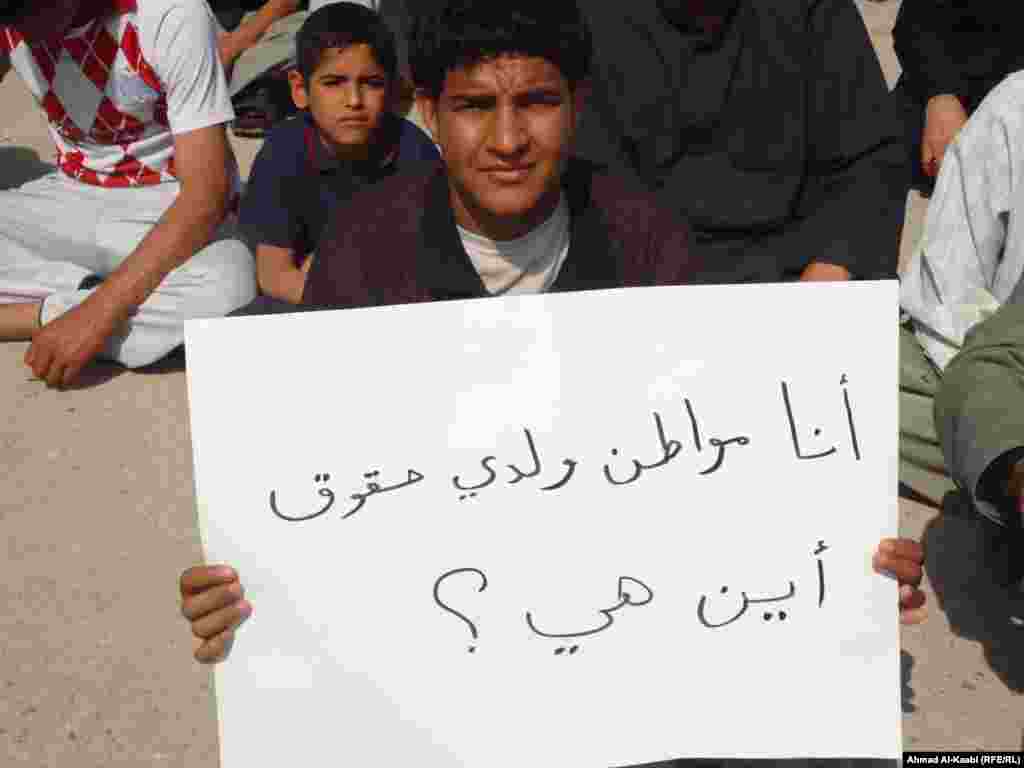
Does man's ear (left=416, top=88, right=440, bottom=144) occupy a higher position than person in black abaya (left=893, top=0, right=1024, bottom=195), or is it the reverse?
man's ear (left=416, top=88, right=440, bottom=144)

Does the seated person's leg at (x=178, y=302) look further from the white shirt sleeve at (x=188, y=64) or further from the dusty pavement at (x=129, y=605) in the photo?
the white shirt sleeve at (x=188, y=64)

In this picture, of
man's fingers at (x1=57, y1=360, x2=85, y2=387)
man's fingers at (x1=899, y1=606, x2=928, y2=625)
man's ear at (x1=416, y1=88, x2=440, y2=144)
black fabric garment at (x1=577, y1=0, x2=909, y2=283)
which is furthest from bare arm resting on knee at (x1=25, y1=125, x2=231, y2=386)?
man's fingers at (x1=899, y1=606, x2=928, y2=625)

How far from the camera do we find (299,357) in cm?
132

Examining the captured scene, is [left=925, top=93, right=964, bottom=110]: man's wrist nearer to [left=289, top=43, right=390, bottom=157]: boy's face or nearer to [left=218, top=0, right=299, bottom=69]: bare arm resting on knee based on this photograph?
[left=289, top=43, right=390, bottom=157]: boy's face

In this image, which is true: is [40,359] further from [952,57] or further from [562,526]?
[952,57]

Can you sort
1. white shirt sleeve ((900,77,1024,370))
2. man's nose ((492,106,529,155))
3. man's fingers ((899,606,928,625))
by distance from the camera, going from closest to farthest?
man's fingers ((899,606,928,625)) → man's nose ((492,106,529,155)) → white shirt sleeve ((900,77,1024,370))

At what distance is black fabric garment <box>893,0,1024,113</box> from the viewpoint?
12.7 ft

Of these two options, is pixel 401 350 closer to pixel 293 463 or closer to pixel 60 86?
pixel 293 463

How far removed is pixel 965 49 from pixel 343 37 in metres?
2.06

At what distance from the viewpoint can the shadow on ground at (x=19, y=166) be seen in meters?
4.23

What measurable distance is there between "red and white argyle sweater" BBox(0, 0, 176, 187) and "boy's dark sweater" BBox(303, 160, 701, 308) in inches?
57.8

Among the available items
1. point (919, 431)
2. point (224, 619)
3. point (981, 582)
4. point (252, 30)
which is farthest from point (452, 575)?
point (252, 30)

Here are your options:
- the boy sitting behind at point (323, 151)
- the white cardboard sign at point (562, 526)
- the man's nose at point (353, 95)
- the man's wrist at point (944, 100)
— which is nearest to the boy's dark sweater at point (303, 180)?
the boy sitting behind at point (323, 151)

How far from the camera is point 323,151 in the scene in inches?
125
